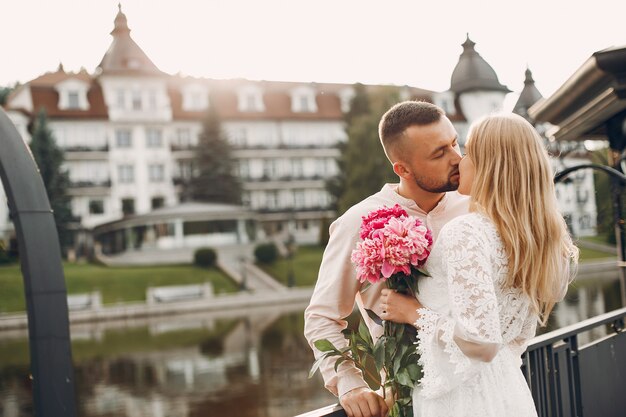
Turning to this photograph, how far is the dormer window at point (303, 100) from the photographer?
5641 centimetres

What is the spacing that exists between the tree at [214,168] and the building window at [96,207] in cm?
649

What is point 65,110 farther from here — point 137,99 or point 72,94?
point 137,99

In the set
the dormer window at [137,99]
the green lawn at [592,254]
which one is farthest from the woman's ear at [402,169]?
the dormer window at [137,99]

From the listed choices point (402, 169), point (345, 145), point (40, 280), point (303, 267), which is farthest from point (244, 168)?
point (40, 280)

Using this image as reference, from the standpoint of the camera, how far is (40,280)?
141cm

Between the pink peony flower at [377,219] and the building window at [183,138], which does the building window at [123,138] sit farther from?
the pink peony flower at [377,219]

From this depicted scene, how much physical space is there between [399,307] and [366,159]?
42.6 meters

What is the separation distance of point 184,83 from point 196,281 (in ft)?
69.7

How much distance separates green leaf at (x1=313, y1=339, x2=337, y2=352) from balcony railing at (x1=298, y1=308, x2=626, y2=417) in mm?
1123

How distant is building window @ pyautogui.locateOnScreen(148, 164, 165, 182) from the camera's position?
50.8 meters

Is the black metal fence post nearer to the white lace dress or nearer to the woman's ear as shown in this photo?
the white lace dress

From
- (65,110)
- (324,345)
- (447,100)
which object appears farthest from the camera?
(447,100)

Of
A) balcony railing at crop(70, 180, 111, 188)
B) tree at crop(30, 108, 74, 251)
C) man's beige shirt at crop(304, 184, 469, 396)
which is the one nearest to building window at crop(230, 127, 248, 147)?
balcony railing at crop(70, 180, 111, 188)

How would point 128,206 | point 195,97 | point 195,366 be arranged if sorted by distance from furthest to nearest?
1. point 195,97
2. point 128,206
3. point 195,366
